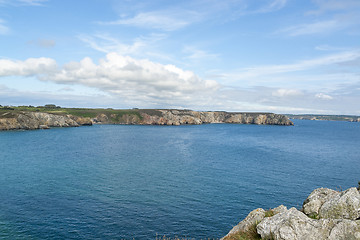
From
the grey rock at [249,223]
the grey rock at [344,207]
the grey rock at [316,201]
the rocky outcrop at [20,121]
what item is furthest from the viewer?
the rocky outcrop at [20,121]

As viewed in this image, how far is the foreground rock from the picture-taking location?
13.8m

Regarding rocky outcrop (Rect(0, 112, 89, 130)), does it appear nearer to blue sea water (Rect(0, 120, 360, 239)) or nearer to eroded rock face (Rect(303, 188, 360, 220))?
blue sea water (Rect(0, 120, 360, 239))

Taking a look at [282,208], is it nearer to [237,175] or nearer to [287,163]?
[237,175]

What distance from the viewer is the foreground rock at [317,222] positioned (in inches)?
543

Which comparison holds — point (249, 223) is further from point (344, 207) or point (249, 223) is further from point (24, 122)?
point (24, 122)

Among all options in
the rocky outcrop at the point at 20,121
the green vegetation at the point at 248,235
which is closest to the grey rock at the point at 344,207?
the green vegetation at the point at 248,235

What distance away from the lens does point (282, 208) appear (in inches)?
808

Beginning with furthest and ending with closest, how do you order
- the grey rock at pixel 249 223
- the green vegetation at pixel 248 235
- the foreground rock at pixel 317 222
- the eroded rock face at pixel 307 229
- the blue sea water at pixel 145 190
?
the blue sea water at pixel 145 190 < the grey rock at pixel 249 223 < the green vegetation at pixel 248 235 < the foreground rock at pixel 317 222 < the eroded rock face at pixel 307 229

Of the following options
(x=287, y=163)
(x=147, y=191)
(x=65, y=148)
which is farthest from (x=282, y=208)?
(x=65, y=148)

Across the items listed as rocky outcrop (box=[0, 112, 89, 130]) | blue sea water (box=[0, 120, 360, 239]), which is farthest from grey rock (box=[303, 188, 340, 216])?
rocky outcrop (box=[0, 112, 89, 130])

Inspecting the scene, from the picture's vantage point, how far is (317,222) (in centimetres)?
1477

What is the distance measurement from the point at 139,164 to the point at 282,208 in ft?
196

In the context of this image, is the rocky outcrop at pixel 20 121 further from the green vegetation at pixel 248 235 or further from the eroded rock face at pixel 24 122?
the green vegetation at pixel 248 235

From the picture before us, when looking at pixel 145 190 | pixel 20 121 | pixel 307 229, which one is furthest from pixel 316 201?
pixel 20 121
